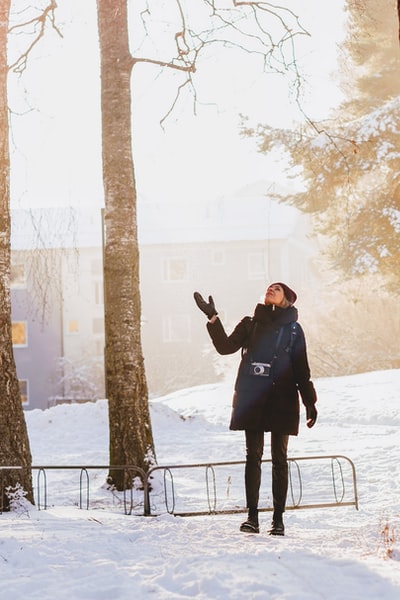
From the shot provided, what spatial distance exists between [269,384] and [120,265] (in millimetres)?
4123

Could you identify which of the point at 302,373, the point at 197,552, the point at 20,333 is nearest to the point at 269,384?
the point at 302,373

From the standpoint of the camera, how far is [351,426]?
1766 cm

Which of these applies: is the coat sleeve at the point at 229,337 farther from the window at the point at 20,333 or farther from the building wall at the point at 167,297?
the window at the point at 20,333

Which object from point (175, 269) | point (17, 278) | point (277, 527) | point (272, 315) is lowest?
point (277, 527)

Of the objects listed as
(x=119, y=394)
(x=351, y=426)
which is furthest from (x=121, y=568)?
(x=351, y=426)

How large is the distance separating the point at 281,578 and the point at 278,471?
1.91 meters

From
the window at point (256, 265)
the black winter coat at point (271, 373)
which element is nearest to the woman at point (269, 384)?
the black winter coat at point (271, 373)

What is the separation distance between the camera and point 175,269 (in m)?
45.6

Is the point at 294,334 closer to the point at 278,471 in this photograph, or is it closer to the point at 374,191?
the point at 278,471

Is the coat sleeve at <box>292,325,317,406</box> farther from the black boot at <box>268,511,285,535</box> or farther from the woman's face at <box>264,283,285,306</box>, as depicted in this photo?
the black boot at <box>268,511,285,535</box>

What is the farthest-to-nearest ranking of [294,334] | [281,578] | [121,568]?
[294,334]
[121,568]
[281,578]

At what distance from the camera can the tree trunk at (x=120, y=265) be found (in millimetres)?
9859

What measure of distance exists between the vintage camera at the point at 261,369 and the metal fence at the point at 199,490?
208 cm

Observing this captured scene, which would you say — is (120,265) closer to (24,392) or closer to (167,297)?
(24,392)
